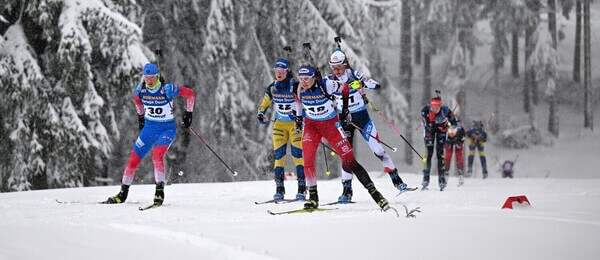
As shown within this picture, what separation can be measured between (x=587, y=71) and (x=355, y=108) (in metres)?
29.4

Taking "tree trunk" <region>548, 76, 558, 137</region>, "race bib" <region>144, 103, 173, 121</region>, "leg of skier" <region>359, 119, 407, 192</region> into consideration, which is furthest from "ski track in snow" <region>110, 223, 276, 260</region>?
"tree trunk" <region>548, 76, 558, 137</region>

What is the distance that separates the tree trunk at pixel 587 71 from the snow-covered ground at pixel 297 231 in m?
28.4

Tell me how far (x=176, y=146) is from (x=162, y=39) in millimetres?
3302

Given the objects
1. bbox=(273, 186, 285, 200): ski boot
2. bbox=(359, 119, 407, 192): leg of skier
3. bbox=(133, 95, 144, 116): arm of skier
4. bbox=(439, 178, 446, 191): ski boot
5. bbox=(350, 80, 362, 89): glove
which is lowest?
bbox=(439, 178, 446, 191): ski boot

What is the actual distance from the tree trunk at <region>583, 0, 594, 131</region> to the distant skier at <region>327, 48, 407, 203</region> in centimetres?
2890

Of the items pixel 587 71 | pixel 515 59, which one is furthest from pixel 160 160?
pixel 515 59

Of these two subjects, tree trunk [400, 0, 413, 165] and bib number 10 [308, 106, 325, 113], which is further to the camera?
tree trunk [400, 0, 413, 165]

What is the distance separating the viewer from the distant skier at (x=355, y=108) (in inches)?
447

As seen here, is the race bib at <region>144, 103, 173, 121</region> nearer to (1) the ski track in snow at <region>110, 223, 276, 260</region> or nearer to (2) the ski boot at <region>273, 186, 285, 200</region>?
(2) the ski boot at <region>273, 186, 285, 200</region>

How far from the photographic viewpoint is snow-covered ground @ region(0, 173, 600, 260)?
6.75 metres

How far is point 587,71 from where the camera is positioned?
125ft

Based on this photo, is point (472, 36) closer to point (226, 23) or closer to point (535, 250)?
point (226, 23)

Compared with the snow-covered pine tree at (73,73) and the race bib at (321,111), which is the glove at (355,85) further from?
the snow-covered pine tree at (73,73)

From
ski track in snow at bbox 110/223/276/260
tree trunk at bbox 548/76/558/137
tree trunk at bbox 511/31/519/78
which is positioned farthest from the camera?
tree trunk at bbox 511/31/519/78
